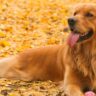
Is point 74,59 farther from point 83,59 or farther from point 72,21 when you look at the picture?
point 72,21

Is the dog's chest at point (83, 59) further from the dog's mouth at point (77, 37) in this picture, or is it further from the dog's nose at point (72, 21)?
the dog's nose at point (72, 21)

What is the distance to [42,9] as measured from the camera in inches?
472

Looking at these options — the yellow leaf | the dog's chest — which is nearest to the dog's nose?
the dog's chest

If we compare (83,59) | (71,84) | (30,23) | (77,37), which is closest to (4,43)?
(30,23)

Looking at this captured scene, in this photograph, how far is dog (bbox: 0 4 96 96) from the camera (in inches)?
234

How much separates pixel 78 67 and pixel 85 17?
0.64 metres

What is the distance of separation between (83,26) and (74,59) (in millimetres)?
472

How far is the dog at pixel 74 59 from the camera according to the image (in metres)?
5.94

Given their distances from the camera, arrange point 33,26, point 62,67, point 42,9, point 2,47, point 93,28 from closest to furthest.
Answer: point 93,28 < point 62,67 < point 2,47 < point 33,26 < point 42,9

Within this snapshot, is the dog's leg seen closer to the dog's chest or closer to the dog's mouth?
the dog's chest

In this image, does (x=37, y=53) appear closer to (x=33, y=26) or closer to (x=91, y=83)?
(x=91, y=83)

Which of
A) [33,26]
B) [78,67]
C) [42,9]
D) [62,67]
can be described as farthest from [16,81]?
[42,9]

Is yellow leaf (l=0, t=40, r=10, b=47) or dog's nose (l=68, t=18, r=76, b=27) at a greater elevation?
dog's nose (l=68, t=18, r=76, b=27)

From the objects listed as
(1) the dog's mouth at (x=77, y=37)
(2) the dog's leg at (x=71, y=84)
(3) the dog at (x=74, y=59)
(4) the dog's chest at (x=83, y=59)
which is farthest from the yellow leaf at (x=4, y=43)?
(1) the dog's mouth at (x=77, y=37)
